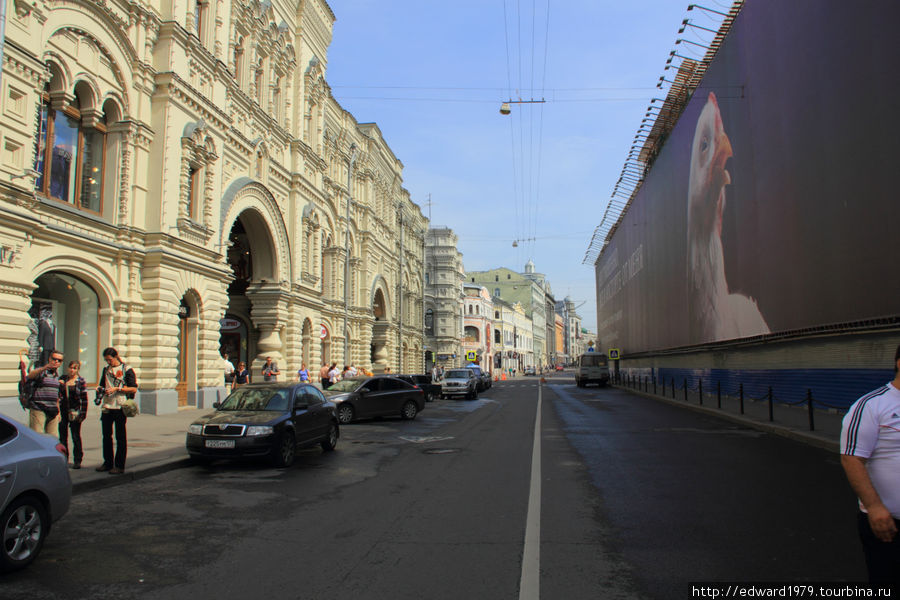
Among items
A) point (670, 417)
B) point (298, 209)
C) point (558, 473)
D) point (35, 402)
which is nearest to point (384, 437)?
point (558, 473)

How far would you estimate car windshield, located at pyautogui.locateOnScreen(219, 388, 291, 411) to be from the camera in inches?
464

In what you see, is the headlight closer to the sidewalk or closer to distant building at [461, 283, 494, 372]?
the sidewalk

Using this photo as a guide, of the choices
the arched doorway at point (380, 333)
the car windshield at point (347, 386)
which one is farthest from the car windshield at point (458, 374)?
the car windshield at point (347, 386)

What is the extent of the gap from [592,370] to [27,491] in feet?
161

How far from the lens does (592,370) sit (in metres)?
52.0

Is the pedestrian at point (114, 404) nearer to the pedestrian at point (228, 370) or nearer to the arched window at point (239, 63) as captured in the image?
the pedestrian at point (228, 370)

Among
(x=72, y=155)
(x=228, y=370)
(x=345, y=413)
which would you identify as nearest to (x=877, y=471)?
(x=345, y=413)

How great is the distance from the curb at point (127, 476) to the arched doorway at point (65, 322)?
24.5 ft

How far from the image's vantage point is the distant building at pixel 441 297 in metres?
81.0

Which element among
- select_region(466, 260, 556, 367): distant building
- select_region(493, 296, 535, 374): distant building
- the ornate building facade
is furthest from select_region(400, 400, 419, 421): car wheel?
A: select_region(466, 260, 556, 367): distant building

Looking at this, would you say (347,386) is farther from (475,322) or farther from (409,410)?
(475,322)

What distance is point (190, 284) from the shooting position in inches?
849

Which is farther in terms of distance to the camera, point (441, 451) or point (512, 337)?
point (512, 337)

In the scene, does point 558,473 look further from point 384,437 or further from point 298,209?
point 298,209
